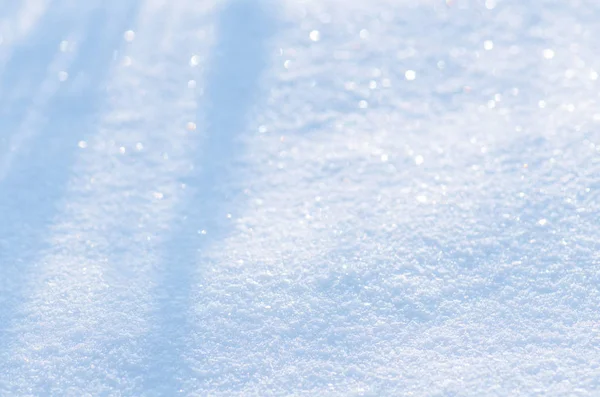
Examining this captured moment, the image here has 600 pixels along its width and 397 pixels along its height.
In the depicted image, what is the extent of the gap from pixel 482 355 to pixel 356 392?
46 centimetres

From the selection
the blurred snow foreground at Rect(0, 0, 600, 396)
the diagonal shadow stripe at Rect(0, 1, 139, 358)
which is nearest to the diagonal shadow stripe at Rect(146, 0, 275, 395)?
the blurred snow foreground at Rect(0, 0, 600, 396)

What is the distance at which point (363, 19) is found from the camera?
14.9ft

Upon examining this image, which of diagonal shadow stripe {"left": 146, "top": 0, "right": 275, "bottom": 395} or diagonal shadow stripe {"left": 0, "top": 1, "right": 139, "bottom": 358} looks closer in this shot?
diagonal shadow stripe {"left": 146, "top": 0, "right": 275, "bottom": 395}

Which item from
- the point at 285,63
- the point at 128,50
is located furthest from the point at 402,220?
the point at 128,50

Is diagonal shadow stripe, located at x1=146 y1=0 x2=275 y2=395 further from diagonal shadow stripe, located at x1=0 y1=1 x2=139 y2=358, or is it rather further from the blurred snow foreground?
diagonal shadow stripe, located at x1=0 y1=1 x2=139 y2=358

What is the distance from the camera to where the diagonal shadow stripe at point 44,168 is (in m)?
3.18

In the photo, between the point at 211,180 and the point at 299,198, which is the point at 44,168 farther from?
the point at 299,198

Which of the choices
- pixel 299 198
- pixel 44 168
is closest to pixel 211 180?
pixel 299 198


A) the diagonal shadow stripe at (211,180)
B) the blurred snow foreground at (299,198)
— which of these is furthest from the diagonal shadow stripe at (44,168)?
the diagonal shadow stripe at (211,180)

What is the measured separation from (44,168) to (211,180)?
2.58 feet

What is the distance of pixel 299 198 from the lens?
3.45 m

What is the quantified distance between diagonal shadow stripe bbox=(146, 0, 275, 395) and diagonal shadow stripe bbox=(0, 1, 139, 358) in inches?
21.8

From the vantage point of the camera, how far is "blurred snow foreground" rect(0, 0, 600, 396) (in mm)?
2801

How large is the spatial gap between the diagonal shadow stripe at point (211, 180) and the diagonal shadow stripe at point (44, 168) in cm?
55
